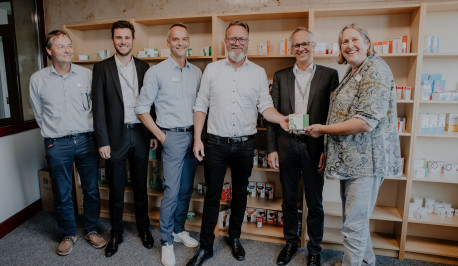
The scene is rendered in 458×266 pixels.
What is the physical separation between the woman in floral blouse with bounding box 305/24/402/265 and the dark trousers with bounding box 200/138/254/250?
67 centimetres

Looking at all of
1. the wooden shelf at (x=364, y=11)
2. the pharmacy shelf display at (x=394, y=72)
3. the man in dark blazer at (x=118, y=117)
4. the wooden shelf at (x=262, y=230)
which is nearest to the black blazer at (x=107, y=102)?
the man in dark blazer at (x=118, y=117)

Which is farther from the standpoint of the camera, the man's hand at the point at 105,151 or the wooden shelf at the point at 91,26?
the wooden shelf at the point at 91,26

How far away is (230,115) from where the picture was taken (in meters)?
2.60

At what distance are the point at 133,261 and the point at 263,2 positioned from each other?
2.82 m

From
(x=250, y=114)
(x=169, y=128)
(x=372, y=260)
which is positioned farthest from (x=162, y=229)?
(x=372, y=260)

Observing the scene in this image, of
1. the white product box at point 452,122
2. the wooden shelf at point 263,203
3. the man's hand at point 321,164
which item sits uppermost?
the white product box at point 452,122

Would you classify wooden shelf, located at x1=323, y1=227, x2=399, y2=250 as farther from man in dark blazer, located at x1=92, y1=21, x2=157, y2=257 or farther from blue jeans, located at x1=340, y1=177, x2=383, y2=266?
man in dark blazer, located at x1=92, y1=21, x2=157, y2=257

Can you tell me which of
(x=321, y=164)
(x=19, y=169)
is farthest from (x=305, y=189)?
(x=19, y=169)

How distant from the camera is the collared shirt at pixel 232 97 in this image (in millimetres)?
2604

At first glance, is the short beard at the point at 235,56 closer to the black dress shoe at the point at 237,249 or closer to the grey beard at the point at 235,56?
the grey beard at the point at 235,56

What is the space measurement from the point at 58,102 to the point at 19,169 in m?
1.35

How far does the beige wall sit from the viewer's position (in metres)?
3.22

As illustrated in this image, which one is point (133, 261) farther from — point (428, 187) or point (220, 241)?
point (428, 187)

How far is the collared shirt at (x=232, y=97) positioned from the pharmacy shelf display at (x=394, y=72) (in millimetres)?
416
